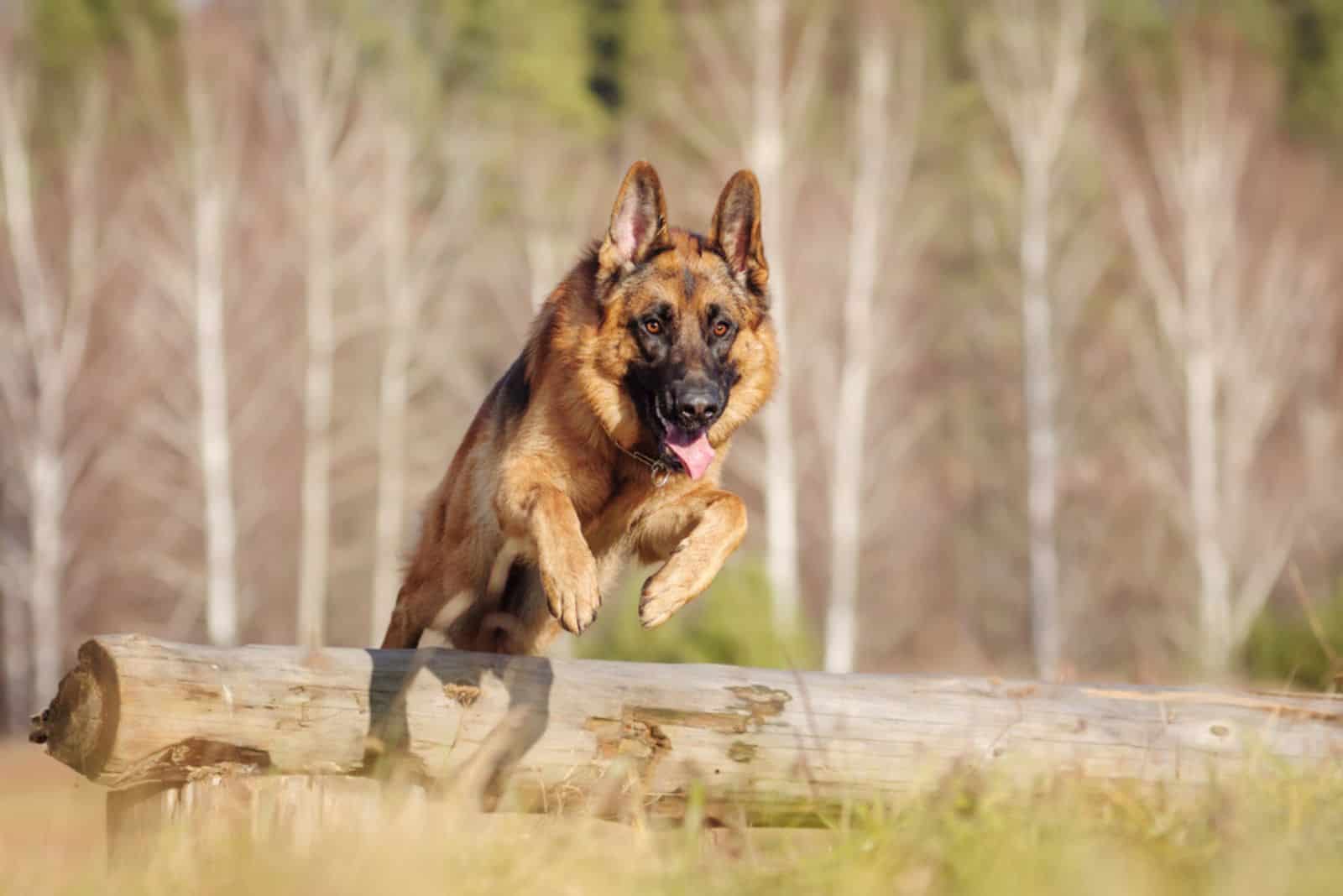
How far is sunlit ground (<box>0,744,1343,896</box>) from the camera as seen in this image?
3.35 m

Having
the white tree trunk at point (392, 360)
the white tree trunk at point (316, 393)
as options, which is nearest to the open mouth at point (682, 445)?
the white tree trunk at point (316, 393)

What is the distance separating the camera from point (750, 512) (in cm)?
2512

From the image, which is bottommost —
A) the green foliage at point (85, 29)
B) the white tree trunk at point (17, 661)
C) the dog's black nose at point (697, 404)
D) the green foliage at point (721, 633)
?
the white tree trunk at point (17, 661)

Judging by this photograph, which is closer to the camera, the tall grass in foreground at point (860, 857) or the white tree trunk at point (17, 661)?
the tall grass in foreground at point (860, 857)

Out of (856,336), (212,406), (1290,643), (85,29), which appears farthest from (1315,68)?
(85,29)

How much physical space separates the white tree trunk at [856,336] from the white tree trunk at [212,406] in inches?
357

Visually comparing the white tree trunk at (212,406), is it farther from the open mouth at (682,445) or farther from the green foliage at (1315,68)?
the green foliage at (1315,68)

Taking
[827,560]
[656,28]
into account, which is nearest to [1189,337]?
[827,560]

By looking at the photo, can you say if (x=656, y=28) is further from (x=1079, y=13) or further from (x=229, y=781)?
(x=229, y=781)

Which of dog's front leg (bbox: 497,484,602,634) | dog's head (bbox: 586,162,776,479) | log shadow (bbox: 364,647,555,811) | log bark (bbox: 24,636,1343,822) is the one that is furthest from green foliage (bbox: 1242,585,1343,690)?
log shadow (bbox: 364,647,555,811)

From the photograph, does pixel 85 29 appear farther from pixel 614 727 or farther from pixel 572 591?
pixel 614 727

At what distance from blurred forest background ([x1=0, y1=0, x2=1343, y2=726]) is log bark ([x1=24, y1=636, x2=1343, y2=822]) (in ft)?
52.5

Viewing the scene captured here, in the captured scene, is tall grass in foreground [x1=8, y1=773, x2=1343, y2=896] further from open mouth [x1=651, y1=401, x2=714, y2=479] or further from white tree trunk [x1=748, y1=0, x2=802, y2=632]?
white tree trunk [x1=748, y1=0, x2=802, y2=632]

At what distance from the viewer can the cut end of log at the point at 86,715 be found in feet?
12.6
